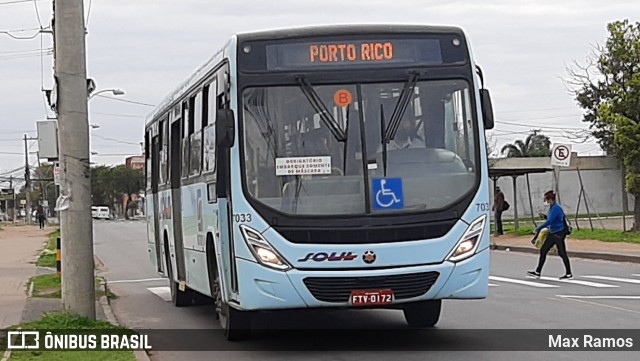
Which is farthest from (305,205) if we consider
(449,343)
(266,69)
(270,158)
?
(449,343)

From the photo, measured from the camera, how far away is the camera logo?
1126cm

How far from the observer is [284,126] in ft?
33.9

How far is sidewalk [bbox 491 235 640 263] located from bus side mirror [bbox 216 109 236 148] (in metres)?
16.9

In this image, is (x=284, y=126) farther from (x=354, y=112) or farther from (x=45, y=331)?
(x=45, y=331)

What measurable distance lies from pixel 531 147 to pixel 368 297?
3426 inches

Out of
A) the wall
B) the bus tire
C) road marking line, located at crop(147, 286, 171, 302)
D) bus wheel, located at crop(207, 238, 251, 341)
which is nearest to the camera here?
bus wheel, located at crop(207, 238, 251, 341)

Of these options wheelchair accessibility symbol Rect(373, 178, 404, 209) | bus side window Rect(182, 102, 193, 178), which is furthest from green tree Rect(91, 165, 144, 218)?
wheelchair accessibility symbol Rect(373, 178, 404, 209)

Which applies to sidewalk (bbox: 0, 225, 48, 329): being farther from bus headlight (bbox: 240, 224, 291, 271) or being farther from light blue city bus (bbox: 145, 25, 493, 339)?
light blue city bus (bbox: 145, 25, 493, 339)

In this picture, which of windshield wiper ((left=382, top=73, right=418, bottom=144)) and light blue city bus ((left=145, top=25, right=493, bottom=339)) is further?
windshield wiper ((left=382, top=73, right=418, bottom=144))

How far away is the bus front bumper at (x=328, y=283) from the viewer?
32.8 ft

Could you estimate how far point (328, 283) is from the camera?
32.9 feet

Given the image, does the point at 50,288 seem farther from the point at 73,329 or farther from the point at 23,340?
the point at 23,340

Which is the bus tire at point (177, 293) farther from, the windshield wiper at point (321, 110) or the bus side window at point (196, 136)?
the windshield wiper at point (321, 110)

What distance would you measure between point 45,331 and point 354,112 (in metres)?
4.78
